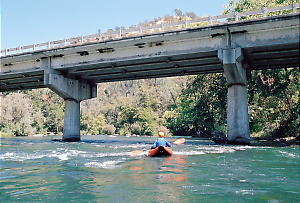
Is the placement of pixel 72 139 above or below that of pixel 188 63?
below

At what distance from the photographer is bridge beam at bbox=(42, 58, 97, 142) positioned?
96.6 feet

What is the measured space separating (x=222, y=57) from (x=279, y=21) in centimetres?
444

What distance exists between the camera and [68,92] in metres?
31.2

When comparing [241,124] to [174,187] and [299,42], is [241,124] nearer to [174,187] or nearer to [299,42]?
[299,42]

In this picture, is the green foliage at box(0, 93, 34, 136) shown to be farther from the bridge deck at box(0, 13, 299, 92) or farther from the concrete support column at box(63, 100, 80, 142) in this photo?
the concrete support column at box(63, 100, 80, 142)

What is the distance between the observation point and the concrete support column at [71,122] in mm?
31219

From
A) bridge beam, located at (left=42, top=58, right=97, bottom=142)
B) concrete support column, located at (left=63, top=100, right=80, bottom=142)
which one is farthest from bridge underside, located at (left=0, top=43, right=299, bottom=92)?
concrete support column, located at (left=63, top=100, right=80, bottom=142)

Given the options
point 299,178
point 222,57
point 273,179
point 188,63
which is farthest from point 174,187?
point 188,63

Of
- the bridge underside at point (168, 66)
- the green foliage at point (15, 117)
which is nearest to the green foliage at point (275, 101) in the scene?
the bridge underside at point (168, 66)

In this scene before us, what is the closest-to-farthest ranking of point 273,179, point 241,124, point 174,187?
point 174,187
point 273,179
point 241,124

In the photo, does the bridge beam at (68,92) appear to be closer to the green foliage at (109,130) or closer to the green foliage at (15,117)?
the green foliage at (15,117)

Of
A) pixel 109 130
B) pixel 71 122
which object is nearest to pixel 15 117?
pixel 109 130

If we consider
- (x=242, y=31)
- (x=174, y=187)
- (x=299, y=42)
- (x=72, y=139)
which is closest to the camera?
(x=174, y=187)

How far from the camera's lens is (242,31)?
21.6 metres
